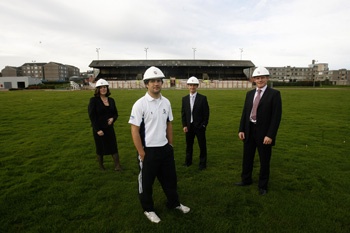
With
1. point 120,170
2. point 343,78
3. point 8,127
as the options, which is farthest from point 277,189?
point 343,78

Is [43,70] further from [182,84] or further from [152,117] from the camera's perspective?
[152,117]

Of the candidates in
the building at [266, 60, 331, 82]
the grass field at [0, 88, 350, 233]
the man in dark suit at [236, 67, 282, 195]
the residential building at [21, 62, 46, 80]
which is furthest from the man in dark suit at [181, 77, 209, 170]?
the residential building at [21, 62, 46, 80]

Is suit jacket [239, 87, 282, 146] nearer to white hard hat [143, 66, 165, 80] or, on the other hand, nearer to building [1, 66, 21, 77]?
white hard hat [143, 66, 165, 80]

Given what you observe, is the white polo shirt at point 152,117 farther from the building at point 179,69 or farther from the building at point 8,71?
the building at point 8,71

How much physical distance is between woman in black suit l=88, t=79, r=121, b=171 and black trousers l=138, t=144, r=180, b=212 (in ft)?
6.97

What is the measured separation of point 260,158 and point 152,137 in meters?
2.34

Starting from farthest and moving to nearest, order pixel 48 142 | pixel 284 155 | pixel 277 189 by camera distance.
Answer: pixel 48 142
pixel 284 155
pixel 277 189

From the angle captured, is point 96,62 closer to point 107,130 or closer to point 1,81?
A: point 1,81

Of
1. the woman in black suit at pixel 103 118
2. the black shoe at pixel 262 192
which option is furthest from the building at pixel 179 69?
the black shoe at pixel 262 192

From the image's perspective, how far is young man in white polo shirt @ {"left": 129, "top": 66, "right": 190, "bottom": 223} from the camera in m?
3.23

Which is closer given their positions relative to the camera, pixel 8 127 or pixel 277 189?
pixel 277 189

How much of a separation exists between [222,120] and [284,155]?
18.4ft

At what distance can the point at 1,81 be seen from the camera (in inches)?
2621

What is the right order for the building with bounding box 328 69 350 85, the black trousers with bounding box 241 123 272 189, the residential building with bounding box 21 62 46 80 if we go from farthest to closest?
the building with bounding box 328 69 350 85 < the residential building with bounding box 21 62 46 80 < the black trousers with bounding box 241 123 272 189
